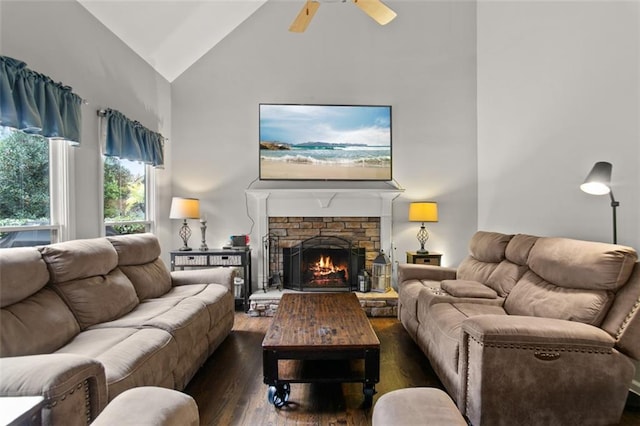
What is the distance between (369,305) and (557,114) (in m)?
2.65

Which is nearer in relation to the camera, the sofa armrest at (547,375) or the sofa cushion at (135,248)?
the sofa armrest at (547,375)

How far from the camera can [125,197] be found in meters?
3.73

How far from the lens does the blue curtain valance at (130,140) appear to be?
3.22 meters

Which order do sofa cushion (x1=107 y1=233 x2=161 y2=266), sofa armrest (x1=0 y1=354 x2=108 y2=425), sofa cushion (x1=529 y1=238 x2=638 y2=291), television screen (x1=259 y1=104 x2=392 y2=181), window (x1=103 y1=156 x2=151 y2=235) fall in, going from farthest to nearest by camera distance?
television screen (x1=259 y1=104 x2=392 y2=181), window (x1=103 y1=156 x2=151 y2=235), sofa cushion (x1=107 y1=233 x2=161 y2=266), sofa cushion (x1=529 y1=238 x2=638 y2=291), sofa armrest (x1=0 y1=354 x2=108 y2=425)

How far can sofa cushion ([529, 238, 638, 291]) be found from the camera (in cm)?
193

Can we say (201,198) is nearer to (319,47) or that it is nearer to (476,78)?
(319,47)

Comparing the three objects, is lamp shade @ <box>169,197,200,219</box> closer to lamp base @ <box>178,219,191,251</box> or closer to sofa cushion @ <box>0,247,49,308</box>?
lamp base @ <box>178,219,191,251</box>

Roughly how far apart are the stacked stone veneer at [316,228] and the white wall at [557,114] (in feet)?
5.02

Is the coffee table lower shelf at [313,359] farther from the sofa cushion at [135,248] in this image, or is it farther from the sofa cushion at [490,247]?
the sofa cushion at [490,247]

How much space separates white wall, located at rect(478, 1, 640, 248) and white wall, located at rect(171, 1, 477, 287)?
1.01ft

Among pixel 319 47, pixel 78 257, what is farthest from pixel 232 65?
pixel 78 257

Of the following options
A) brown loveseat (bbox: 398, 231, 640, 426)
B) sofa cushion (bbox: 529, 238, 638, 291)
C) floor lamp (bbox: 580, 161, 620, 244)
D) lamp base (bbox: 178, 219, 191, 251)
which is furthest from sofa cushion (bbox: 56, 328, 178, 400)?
floor lamp (bbox: 580, 161, 620, 244)

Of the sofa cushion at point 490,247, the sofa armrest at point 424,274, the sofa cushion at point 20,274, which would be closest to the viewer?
the sofa cushion at point 20,274

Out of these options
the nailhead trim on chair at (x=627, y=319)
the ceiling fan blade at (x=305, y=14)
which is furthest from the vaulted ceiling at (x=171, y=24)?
the nailhead trim on chair at (x=627, y=319)
